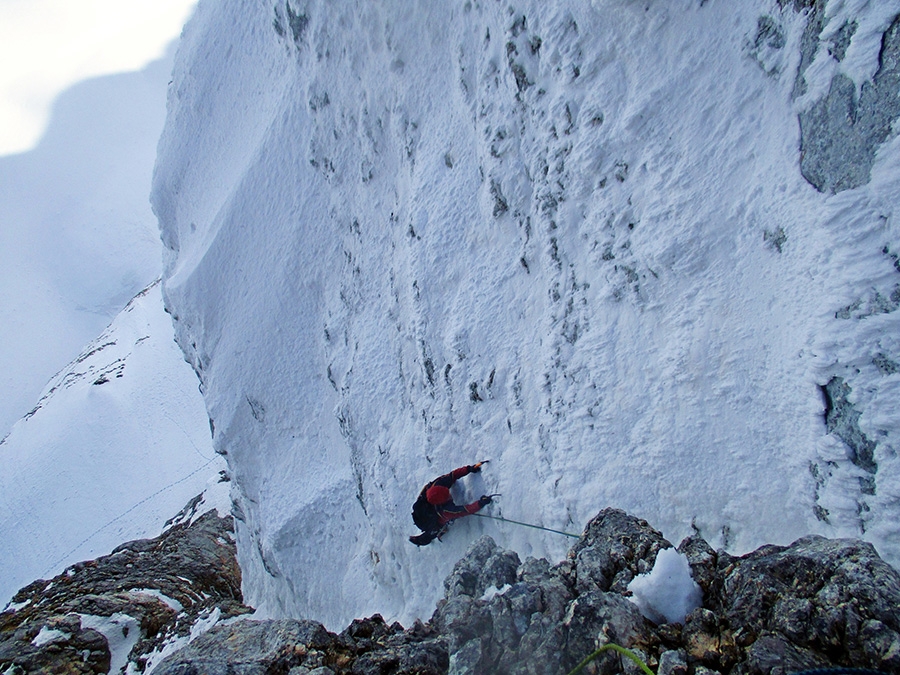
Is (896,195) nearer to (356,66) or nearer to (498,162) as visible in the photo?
(498,162)

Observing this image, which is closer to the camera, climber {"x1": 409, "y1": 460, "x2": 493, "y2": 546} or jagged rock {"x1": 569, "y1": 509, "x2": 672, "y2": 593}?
jagged rock {"x1": 569, "y1": 509, "x2": 672, "y2": 593}

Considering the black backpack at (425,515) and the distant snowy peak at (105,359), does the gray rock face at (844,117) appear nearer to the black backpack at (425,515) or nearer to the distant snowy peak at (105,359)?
the black backpack at (425,515)

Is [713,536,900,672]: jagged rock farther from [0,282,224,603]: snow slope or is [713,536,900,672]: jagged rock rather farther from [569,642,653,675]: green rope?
[0,282,224,603]: snow slope

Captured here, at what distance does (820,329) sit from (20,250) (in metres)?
70.9

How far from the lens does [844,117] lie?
12.6 ft

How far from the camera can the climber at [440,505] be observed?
675cm

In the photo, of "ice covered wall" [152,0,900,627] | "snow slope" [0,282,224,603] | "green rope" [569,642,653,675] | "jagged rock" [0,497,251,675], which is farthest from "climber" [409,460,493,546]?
"snow slope" [0,282,224,603]

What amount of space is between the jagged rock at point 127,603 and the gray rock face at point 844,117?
12.2 m

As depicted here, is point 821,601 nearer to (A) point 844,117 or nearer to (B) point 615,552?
(B) point 615,552

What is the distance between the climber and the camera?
266 inches

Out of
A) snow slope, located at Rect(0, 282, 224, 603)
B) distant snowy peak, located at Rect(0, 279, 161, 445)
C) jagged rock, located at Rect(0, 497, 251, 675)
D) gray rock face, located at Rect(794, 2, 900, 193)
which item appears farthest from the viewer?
distant snowy peak, located at Rect(0, 279, 161, 445)

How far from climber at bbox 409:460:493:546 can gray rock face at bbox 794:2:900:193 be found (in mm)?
4722

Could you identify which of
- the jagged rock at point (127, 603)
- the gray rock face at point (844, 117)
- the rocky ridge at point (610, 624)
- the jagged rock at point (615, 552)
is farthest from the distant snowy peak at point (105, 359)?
the gray rock face at point (844, 117)

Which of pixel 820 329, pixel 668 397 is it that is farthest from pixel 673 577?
pixel 820 329
